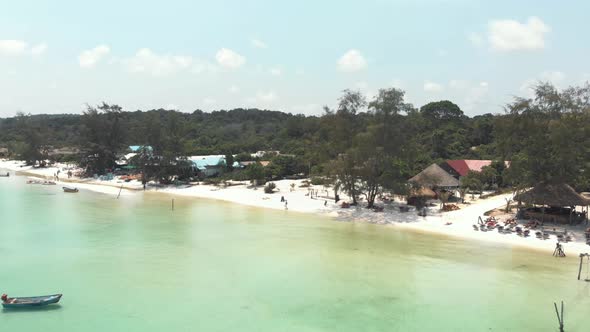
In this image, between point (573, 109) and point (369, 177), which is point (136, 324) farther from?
point (573, 109)

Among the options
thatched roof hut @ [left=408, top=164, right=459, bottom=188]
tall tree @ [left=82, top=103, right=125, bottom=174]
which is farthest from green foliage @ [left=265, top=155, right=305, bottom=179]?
tall tree @ [left=82, top=103, right=125, bottom=174]

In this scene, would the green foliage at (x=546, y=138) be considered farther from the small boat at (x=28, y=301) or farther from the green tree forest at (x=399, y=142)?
the small boat at (x=28, y=301)

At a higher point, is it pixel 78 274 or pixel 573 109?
pixel 573 109

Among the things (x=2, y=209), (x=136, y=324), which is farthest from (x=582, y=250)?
(x=2, y=209)

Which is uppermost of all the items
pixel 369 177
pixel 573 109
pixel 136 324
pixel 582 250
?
pixel 573 109

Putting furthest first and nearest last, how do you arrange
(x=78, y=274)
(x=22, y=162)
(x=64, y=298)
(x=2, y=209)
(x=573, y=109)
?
(x=22, y=162) < (x=2, y=209) < (x=573, y=109) < (x=78, y=274) < (x=64, y=298)

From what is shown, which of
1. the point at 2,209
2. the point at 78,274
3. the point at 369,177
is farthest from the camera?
the point at 2,209

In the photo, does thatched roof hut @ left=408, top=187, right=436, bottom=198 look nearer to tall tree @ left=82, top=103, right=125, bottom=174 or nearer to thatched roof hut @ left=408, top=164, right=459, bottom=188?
thatched roof hut @ left=408, top=164, right=459, bottom=188
